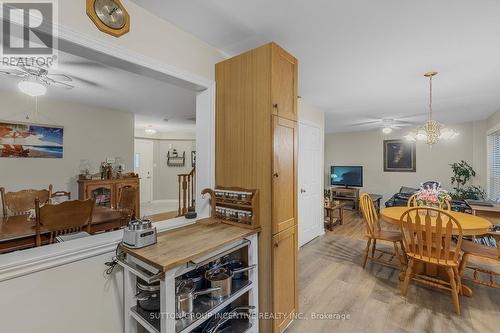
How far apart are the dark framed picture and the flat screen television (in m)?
0.75

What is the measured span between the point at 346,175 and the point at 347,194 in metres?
0.58

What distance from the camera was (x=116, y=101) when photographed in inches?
153

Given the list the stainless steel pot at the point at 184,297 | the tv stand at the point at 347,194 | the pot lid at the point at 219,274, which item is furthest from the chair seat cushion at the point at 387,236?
the tv stand at the point at 347,194

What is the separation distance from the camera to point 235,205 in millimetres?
1730

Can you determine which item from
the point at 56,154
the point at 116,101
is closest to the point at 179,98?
the point at 116,101

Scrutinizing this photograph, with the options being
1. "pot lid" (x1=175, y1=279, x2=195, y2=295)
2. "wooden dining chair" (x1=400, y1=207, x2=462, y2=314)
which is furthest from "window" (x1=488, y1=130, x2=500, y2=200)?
"pot lid" (x1=175, y1=279, x2=195, y2=295)

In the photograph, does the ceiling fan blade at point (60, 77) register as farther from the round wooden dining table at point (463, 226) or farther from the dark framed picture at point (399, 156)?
the dark framed picture at point (399, 156)

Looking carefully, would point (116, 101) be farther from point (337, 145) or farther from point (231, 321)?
point (337, 145)

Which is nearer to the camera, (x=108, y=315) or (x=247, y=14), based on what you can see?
(x=108, y=315)

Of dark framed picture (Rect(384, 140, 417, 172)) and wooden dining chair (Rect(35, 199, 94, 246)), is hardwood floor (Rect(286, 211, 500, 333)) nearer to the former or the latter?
wooden dining chair (Rect(35, 199, 94, 246))

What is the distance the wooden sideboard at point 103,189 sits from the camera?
385 centimetres

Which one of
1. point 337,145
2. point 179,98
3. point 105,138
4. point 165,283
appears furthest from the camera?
point 337,145

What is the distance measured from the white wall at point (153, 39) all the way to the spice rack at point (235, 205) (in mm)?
1011

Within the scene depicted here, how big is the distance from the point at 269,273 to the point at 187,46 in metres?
1.87
